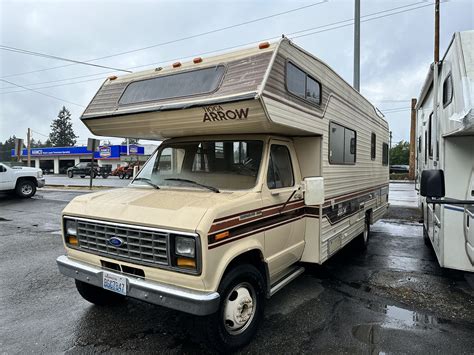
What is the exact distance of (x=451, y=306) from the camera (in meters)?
4.45

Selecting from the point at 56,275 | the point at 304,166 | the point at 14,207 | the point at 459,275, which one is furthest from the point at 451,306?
the point at 14,207

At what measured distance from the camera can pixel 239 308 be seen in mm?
3404

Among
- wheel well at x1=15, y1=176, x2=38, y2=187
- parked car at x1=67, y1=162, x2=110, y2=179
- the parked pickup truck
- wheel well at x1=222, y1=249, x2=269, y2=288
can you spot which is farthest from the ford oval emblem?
parked car at x1=67, y1=162, x2=110, y2=179

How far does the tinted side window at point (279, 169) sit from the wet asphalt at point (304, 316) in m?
1.55

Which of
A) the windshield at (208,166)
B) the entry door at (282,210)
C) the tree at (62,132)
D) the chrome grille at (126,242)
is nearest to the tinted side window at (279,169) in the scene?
the entry door at (282,210)

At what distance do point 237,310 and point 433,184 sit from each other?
2.29 m

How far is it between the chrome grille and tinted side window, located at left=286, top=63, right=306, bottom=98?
83.8 inches

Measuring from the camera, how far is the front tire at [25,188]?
49.8 ft

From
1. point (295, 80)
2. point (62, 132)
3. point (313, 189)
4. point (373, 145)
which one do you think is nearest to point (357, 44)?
point (373, 145)

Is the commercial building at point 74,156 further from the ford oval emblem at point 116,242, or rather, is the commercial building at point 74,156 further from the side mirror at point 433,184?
the side mirror at point 433,184

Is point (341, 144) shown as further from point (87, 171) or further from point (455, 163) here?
point (87, 171)

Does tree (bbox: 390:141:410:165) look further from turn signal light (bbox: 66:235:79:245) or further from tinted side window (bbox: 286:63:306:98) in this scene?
turn signal light (bbox: 66:235:79:245)

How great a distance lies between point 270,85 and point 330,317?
2726 mm

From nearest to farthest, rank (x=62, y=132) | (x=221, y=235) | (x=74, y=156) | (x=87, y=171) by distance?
(x=221, y=235) → (x=87, y=171) → (x=74, y=156) → (x=62, y=132)
